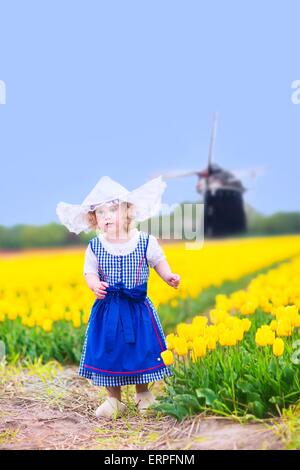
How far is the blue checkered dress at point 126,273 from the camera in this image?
149 inches

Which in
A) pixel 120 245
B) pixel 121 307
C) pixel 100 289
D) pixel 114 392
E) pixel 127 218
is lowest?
pixel 114 392

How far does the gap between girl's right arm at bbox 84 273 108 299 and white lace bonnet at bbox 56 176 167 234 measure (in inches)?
10.8

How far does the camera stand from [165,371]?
3.85 metres

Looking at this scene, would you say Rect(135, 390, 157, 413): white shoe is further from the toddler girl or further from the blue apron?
the blue apron

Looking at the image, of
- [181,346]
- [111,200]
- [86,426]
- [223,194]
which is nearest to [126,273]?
[111,200]

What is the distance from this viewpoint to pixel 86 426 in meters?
3.65

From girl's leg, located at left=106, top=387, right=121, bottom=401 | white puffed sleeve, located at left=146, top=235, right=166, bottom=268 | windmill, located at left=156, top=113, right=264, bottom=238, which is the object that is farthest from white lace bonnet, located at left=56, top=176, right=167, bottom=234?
windmill, located at left=156, top=113, right=264, bottom=238

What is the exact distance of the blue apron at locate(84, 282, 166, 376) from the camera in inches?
148

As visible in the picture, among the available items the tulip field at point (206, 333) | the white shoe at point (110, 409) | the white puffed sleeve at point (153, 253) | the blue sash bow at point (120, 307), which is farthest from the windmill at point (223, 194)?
the white shoe at point (110, 409)

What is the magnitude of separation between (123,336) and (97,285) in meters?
0.30

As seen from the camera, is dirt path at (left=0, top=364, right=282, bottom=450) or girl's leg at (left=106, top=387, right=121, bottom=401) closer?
dirt path at (left=0, top=364, right=282, bottom=450)

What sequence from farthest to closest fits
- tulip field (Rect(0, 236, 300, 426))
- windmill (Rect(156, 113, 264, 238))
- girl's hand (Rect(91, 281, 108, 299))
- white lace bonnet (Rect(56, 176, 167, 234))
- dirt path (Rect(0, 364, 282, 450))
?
1. windmill (Rect(156, 113, 264, 238))
2. white lace bonnet (Rect(56, 176, 167, 234))
3. girl's hand (Rect(91, 281, 108, 299))
4. tulip field (Rect(0, 236, 300, 426))
5. dirt path (Rect(0, 364, 282, 450))

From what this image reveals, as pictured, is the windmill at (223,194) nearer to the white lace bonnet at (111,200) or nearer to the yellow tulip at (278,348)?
the white lace bonnet at (111,200)

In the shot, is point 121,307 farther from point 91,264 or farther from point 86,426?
point 86,426
